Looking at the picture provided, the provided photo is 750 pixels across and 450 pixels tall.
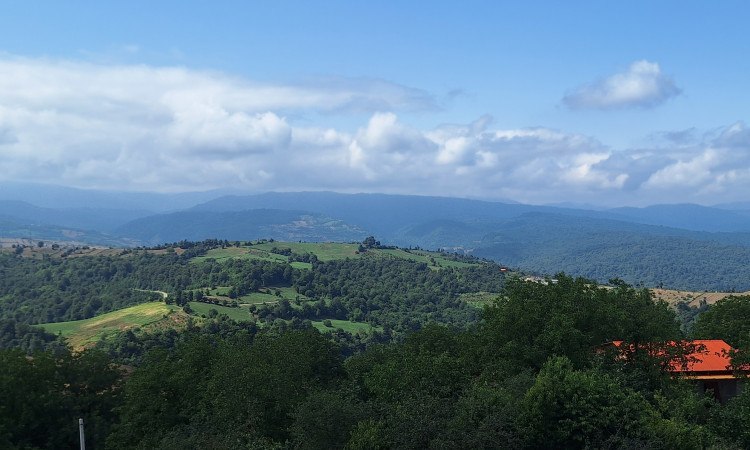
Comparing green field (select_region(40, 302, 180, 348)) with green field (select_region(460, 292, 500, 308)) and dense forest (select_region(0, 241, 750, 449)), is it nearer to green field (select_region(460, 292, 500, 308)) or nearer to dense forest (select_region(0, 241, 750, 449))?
dense forest (select_region(0, 241, 750, 449))

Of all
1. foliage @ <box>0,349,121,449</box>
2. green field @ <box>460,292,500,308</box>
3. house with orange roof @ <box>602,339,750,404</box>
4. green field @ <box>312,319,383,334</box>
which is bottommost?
green field @ <box>312,319,383,334</box>

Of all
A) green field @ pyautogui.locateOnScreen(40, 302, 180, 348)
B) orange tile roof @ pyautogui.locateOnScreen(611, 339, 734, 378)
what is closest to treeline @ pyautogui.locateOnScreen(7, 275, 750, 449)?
orange tile roof @ pyautogui.locateOnScreen(611, 339, 734, 378)

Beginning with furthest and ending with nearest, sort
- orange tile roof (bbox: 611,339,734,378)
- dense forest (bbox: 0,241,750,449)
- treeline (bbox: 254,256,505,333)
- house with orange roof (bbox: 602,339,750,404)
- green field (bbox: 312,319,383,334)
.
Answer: treeline (bbox: 254,256,505,333) → green field (bbox: 312,319,383,334) → orange tile roof (bbox: 611,339,734,378) → house with orange roof (bbox: 602,339,750,404) → dense forest (bbox: 0,241,750,449)

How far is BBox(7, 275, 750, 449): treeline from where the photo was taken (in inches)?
1185

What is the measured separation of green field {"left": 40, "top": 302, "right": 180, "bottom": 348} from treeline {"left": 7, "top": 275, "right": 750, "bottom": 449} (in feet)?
267

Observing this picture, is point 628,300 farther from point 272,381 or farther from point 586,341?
point 272,381

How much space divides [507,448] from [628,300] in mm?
19690

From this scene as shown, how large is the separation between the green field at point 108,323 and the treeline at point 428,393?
81.4 meters

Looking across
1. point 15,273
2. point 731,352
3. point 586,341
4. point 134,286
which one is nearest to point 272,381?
point 586,341

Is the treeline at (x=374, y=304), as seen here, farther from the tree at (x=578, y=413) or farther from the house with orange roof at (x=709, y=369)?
the tree at (x=578, y=413)

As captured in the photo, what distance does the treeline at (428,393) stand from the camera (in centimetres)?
3009

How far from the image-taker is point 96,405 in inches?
1705

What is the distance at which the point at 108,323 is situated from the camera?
5138 inches

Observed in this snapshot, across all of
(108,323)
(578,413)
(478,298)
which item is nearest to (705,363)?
(578,413)
